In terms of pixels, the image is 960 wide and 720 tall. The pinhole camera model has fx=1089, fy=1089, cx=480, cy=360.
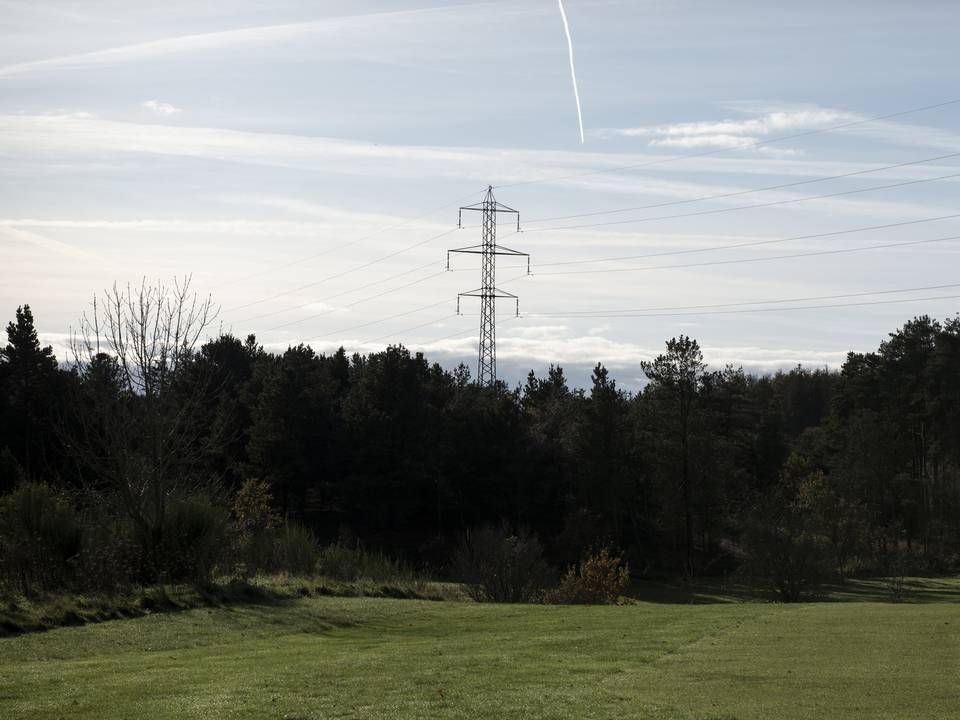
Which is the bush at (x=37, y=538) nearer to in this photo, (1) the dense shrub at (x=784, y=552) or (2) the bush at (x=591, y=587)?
(2) the bush at (x=591, y=587)

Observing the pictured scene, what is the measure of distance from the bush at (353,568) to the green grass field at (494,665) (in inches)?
345

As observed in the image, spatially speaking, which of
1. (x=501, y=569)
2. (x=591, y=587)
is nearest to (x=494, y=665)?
(x=501, y=569)

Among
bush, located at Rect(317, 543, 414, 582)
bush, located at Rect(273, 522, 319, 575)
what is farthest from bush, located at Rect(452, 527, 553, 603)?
bush, located at Rect(273, 522, 319, 575)

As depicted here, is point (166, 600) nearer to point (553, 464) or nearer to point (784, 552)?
point (784, 552)

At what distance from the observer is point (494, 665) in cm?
1656

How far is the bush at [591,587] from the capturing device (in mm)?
38406

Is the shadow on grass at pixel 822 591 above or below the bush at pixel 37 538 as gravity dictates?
below

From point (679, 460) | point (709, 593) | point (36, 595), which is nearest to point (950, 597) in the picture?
point (709, 593)

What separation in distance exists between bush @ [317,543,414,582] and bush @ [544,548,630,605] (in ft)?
17.8

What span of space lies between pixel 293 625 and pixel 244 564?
1005 cm

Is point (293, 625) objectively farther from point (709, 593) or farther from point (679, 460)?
point (679, 460)

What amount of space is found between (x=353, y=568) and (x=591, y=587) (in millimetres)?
10266

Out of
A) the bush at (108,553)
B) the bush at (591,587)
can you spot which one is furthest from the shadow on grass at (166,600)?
the bush at (591,587)

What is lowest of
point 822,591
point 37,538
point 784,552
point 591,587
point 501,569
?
point 822,591
